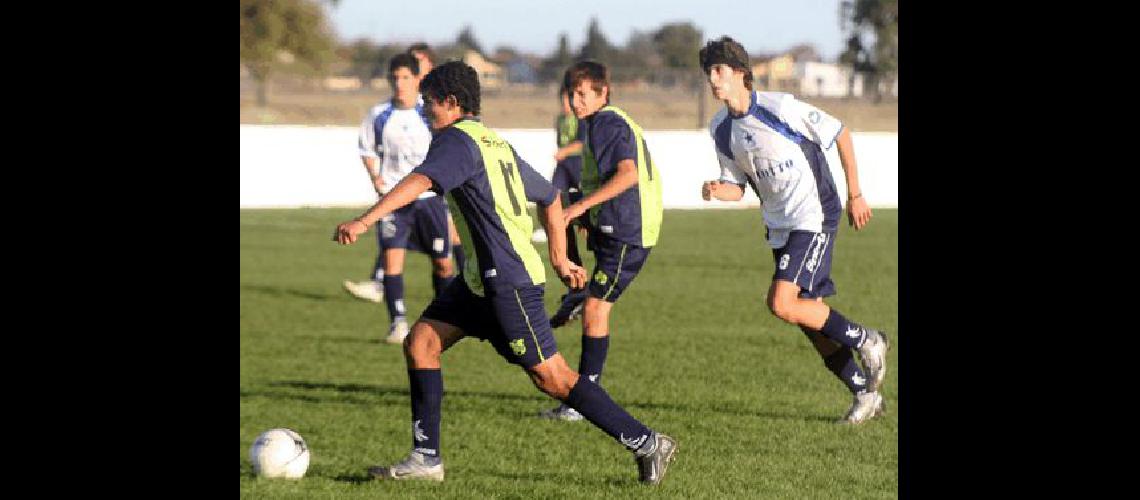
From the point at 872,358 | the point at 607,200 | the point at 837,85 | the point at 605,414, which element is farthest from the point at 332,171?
the point at 605,414

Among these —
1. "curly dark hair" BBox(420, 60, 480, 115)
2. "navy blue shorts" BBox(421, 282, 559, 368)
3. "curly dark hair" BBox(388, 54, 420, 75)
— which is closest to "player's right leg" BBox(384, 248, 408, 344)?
"curly dark hair" BBox(388, 54, 420, 75)

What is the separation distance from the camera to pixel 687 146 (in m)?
29.6

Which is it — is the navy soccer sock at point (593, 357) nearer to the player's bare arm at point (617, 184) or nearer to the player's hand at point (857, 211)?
the player's bare arm at point (617, 184)

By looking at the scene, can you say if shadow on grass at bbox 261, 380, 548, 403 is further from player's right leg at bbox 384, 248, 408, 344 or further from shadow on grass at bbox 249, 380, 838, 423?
player's right leg at bbox 384, 248, 408, 344

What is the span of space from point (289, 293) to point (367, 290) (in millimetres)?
1192

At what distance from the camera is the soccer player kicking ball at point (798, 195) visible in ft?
27.4

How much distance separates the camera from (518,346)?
704cm

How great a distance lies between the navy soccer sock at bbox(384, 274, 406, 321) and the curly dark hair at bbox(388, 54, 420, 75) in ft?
5.55

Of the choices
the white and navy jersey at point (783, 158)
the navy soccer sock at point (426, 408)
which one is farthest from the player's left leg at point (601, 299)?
the navy soccer sock at point (426, 408)

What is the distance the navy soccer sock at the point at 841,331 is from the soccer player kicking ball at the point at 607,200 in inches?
44.4

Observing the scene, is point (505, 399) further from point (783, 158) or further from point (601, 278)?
point (783, 158)

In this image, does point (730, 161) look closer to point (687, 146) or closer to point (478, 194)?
point (478, 194)

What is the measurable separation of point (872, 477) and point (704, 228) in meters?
16.5

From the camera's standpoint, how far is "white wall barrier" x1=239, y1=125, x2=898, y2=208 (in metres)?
28.3
